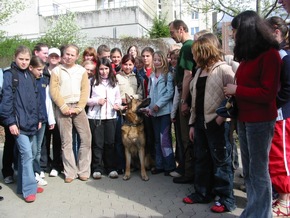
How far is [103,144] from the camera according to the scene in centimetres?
556

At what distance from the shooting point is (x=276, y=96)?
297cm

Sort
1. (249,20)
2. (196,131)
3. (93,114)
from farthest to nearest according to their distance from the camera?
(93,114) < (196,131) < (249,20)

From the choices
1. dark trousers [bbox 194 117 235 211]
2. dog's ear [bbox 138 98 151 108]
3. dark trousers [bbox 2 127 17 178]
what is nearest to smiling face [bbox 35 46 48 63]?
dark trousers [bbox 2 127 17 178]

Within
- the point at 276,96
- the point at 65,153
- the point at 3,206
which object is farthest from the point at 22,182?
the point at 276,96

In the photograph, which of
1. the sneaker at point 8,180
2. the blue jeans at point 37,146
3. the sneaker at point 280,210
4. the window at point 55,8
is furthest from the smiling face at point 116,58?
the window at point 55,8

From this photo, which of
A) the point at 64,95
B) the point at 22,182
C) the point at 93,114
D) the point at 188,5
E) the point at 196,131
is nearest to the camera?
the point at 196,131

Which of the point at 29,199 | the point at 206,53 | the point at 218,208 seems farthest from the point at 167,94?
the point at 29,199

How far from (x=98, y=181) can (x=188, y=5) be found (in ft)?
33.3

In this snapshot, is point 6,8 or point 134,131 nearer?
point 134,131

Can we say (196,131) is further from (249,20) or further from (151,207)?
(249,20)

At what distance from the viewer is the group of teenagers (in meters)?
2.95

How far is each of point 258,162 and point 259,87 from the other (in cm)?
71

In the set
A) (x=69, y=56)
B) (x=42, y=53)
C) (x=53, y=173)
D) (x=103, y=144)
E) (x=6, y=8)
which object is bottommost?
(x=53, y=173)

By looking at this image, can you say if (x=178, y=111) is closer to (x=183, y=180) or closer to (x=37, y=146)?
(x=183, y=180)
